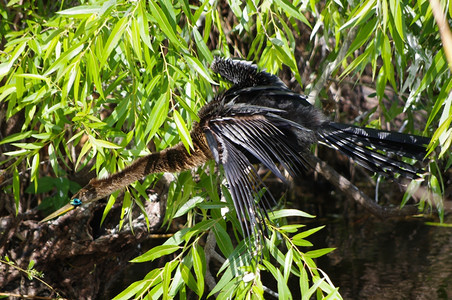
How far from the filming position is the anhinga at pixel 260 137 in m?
2.18

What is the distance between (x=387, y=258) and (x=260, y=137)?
6.90 ft

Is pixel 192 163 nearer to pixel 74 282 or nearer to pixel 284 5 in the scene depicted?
pixel 284 5

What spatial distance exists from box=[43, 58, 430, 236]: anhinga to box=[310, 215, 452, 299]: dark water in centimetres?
109

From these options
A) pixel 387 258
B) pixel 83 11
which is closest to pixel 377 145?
pixel 83 11

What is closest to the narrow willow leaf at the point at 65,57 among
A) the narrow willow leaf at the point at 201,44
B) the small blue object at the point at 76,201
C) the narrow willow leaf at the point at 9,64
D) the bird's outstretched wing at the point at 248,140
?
the narrow willow leaf at the point at 9,64

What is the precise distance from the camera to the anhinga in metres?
2.18

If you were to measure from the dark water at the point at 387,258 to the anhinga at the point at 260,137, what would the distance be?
3.57 ft

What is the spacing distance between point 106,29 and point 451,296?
7.30 feet

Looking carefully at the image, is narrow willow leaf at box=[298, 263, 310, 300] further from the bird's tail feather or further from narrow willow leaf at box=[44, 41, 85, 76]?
narrow willow leaf at box=[44, 41, 85, 76]

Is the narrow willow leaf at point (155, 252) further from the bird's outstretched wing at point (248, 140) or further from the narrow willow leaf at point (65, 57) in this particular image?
the narrow willow leaf at point (65, 57)

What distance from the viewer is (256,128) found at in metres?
2.17

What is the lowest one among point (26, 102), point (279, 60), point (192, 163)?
point (192, 163)

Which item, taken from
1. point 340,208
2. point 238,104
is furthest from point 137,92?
point 340,208

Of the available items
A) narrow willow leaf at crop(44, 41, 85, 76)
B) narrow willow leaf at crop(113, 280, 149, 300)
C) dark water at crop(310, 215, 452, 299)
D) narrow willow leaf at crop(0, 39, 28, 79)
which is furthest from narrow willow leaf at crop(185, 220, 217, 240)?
dark water at crop(310, 215, 452, 299)
